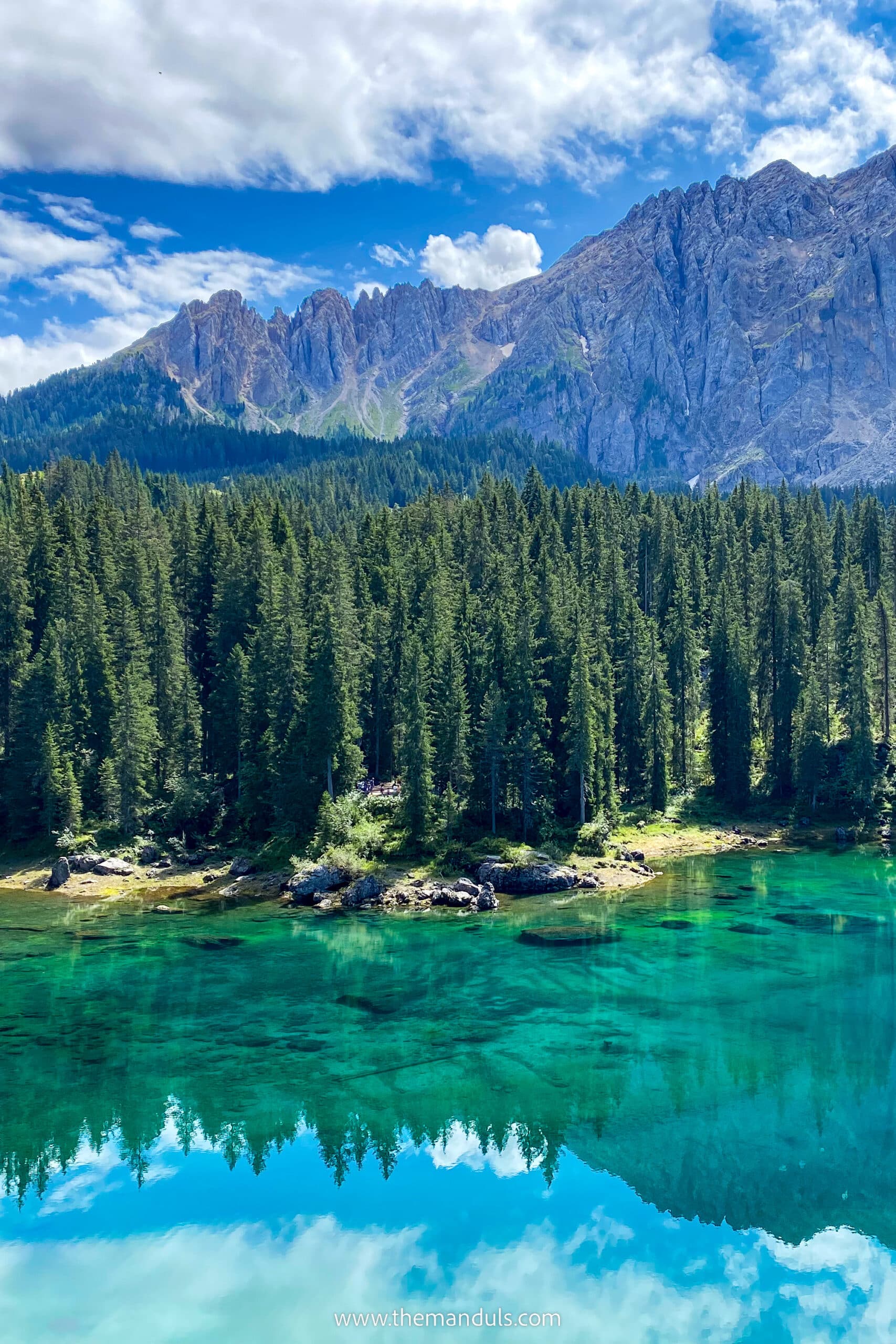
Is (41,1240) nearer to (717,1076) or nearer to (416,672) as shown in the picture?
(717,1076)

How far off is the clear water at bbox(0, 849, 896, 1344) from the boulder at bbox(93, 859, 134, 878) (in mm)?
15725

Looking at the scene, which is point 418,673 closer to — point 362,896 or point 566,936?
point 362,896

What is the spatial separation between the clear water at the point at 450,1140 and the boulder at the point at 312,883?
1066 cm

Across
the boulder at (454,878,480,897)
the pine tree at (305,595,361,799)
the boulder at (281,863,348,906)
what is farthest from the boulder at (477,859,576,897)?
the pine tree at (305,595,361,799)

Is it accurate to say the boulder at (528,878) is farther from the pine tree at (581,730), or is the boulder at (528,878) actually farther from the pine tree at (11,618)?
the pine tree at (11,618)

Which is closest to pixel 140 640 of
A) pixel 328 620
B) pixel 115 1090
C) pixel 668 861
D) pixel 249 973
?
pixel 328 620

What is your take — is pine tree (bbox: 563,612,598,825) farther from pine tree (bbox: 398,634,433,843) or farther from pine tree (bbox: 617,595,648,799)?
pine tree (bbox: 398,634,433,843)

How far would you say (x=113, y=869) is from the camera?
214 feet

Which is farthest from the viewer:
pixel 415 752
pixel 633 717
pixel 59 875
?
pixel 633 717

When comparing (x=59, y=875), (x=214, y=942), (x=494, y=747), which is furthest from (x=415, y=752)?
(x=59, y=875)

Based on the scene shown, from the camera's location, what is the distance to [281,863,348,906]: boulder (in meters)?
60.5

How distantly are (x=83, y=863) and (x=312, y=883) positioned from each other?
17664 mm

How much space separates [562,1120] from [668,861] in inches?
1655

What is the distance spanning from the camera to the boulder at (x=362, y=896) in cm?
5947
